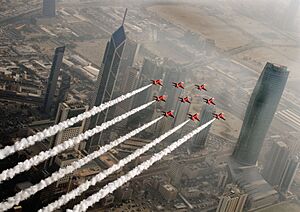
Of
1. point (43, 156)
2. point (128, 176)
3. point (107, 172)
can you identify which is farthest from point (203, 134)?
point (43, 156)

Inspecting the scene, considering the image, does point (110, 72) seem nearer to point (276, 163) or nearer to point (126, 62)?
point (126, 62)

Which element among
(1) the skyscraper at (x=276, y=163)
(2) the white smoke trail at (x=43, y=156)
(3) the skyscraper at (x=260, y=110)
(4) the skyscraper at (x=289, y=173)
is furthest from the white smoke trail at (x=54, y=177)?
(4) the skyscraper at (x=289, y=173)

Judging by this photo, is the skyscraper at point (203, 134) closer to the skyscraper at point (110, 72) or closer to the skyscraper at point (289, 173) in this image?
the skyscraper at point (289, 173)

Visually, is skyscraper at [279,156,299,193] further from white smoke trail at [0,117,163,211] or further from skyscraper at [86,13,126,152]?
skyscraper at [86,13,126,152]

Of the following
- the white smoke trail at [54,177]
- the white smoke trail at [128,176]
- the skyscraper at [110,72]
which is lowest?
the white smoke trail at [128,176]

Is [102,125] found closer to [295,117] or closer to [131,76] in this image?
[131,76]

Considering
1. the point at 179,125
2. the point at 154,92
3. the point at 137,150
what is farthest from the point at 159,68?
the point at 137,150

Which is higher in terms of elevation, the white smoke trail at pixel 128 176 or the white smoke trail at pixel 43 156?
the white smoke trail at pixel 43 156
